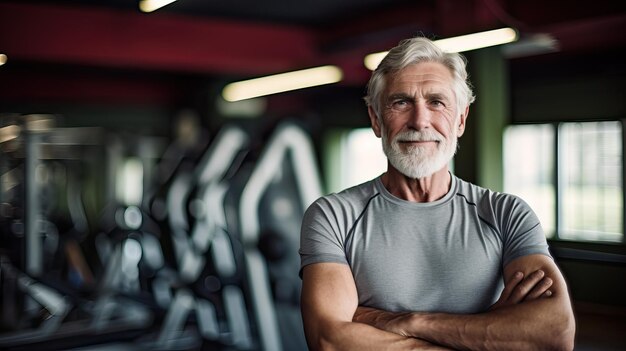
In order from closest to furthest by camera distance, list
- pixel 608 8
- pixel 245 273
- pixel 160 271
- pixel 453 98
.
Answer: pixel 453 98
pixel 608 8
pixel 245 273
pixel 160 271

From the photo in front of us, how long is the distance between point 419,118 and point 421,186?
5.0 inches

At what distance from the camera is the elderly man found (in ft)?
4.12

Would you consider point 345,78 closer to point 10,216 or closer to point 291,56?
point 291,56

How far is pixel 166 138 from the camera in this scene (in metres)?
8.88

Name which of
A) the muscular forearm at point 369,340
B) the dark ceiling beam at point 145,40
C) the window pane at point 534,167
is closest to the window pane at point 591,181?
the window pane at point 534,167

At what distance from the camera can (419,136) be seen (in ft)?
4.41

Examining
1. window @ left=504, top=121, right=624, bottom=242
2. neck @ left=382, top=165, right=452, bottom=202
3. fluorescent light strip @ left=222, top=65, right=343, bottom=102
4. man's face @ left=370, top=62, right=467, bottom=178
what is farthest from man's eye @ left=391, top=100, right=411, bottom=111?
window @ left=504, top=121, right=624, bottom=242

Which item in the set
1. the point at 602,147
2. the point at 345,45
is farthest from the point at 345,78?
the point at 602,147

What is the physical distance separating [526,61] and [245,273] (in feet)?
13.1

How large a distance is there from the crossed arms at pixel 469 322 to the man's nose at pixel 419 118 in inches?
11.4

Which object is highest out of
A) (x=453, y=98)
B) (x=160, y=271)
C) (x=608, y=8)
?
(x=608, y=8)

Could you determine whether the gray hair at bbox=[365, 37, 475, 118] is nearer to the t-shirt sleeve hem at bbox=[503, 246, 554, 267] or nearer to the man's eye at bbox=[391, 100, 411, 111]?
the man's eye at bbox=[391, 100, 411, 111]

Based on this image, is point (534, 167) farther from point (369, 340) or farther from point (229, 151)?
point (369, 340)

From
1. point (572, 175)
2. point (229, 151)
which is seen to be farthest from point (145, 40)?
point (572, 175)
